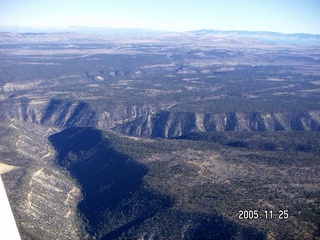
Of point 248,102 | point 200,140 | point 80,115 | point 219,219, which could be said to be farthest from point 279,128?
point 219,219

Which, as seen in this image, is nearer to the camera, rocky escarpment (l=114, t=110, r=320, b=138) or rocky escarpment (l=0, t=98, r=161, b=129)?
rocky escarpment (l=114, t=110, r=320, b=138)

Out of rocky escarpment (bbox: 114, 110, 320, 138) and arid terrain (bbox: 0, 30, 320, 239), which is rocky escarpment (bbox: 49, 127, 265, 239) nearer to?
arid terrain (bbox: 0, 30, 320, 239)

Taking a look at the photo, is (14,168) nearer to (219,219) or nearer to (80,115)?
(219,219)
